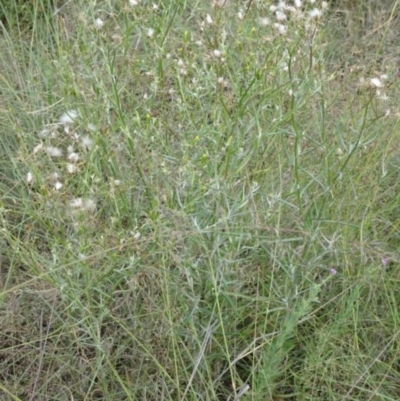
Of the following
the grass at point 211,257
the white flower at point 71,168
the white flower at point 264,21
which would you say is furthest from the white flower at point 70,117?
the white flower at point 264,21

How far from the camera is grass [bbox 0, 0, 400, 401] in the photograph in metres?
1.99

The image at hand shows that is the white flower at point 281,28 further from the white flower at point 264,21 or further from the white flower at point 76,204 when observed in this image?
the white flower at point 76,204

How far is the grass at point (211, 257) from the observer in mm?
1994

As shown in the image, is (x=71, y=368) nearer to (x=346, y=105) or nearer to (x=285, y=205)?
(x=285, y=205)

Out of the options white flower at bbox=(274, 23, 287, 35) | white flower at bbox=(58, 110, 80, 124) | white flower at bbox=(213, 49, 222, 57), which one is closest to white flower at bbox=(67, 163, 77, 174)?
white flower at bbox=(58, 110, 80, 124)

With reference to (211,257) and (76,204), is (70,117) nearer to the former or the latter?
(76,204)

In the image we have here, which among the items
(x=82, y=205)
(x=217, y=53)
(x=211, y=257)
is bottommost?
(x=211, y=257)

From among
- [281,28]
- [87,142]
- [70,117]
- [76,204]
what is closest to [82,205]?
[76,204]

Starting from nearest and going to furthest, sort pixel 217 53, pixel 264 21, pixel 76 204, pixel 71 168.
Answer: pixel 76 204 < pixel 71 168 < pixel 217 53 < pixel 264 21

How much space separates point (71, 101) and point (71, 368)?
0.94 metres

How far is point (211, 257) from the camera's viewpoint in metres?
2.03

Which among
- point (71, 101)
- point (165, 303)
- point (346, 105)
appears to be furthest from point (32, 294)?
point (346, 105)

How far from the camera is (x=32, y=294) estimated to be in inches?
88.7

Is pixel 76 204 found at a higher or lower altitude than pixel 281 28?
lower
